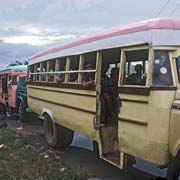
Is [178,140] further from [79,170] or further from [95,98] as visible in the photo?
[79,170]

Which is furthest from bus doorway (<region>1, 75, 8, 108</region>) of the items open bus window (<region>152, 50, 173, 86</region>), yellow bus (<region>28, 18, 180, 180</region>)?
open bus window (<region>152, 50, 173, 86</region>)

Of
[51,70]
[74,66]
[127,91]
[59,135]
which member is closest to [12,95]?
[51,70]

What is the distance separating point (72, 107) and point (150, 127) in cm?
345

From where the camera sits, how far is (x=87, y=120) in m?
8.50

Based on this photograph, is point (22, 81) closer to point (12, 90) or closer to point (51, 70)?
point (12, 90)

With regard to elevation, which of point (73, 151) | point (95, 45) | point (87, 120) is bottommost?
point (73, 151)

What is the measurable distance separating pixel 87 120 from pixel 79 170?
0.91 meters

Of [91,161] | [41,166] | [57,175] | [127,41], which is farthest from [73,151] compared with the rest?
[127,41]

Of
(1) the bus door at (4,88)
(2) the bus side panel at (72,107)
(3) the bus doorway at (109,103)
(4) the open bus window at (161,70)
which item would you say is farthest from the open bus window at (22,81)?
(4) the open bus window at (161,70)

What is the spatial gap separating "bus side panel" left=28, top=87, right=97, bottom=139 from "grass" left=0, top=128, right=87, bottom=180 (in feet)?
2.43

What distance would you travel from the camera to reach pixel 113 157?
7766 millimetres

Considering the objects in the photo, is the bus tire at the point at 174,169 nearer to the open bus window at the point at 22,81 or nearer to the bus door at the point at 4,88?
the open bus window at the point at 22,81

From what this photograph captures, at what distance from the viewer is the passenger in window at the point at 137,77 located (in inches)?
258

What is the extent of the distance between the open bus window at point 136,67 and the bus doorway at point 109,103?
901 mm
